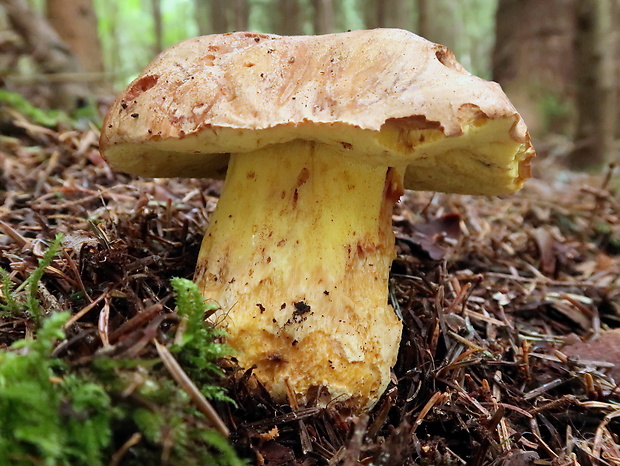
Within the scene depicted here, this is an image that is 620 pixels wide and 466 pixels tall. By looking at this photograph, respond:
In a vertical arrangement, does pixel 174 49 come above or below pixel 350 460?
above

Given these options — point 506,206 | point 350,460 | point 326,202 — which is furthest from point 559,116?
point 350,460

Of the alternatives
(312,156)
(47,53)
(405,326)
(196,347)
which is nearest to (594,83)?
(405,326)

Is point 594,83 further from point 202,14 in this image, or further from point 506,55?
point 202,14

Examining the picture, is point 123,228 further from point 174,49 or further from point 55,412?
point 55,412

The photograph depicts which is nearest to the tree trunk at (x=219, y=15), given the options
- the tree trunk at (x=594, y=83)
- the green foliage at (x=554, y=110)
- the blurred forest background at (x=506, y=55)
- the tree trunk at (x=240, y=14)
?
the blurred forest background at (x=506, y=55)

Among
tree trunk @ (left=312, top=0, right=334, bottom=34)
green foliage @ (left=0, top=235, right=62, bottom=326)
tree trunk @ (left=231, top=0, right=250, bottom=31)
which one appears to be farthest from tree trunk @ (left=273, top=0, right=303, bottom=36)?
green foliage @ (left=0, top=235, right=62, bottom=326)

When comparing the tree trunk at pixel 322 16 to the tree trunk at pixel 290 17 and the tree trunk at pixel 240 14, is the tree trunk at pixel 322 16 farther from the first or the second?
the tree trunk at pixel 290 17

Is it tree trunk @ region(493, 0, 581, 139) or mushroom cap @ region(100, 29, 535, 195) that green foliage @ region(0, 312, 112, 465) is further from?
tree trunk @ region(493, 0, 581, 139)
